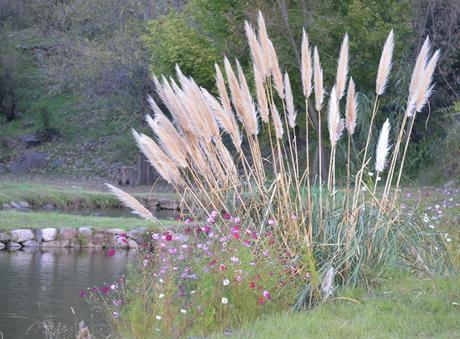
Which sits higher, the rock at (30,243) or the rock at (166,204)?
the rock at (166,204)

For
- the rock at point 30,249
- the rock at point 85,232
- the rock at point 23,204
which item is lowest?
the rock at point 30,249

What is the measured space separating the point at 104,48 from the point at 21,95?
6633mm

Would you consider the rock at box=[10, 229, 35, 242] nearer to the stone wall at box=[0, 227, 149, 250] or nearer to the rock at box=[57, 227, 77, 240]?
the stone wall at box=[0, 227, 149, 250]

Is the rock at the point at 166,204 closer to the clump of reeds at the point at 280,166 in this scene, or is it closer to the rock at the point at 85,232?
the rock at the point at 85,232

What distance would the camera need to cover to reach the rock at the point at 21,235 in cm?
1432

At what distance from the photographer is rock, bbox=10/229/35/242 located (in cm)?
1432

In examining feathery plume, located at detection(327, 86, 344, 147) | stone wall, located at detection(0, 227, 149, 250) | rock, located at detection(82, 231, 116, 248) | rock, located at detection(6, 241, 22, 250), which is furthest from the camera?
rock, located at detection(82, 231, 116, 248)

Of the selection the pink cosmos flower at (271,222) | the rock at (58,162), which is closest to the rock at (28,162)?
the rock at (58,162)

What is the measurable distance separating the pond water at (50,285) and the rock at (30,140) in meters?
16.4

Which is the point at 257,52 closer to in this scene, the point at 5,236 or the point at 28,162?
the point at 5,236

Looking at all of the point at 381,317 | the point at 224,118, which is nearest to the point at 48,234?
the point at 224,118

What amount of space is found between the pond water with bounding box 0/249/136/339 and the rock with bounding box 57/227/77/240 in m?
0.42

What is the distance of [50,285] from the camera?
10.9 m

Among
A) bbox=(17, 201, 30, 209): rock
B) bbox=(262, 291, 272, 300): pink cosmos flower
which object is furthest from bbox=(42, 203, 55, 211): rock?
bbox=(262, 291, 272, 300): pink cosmos flower
